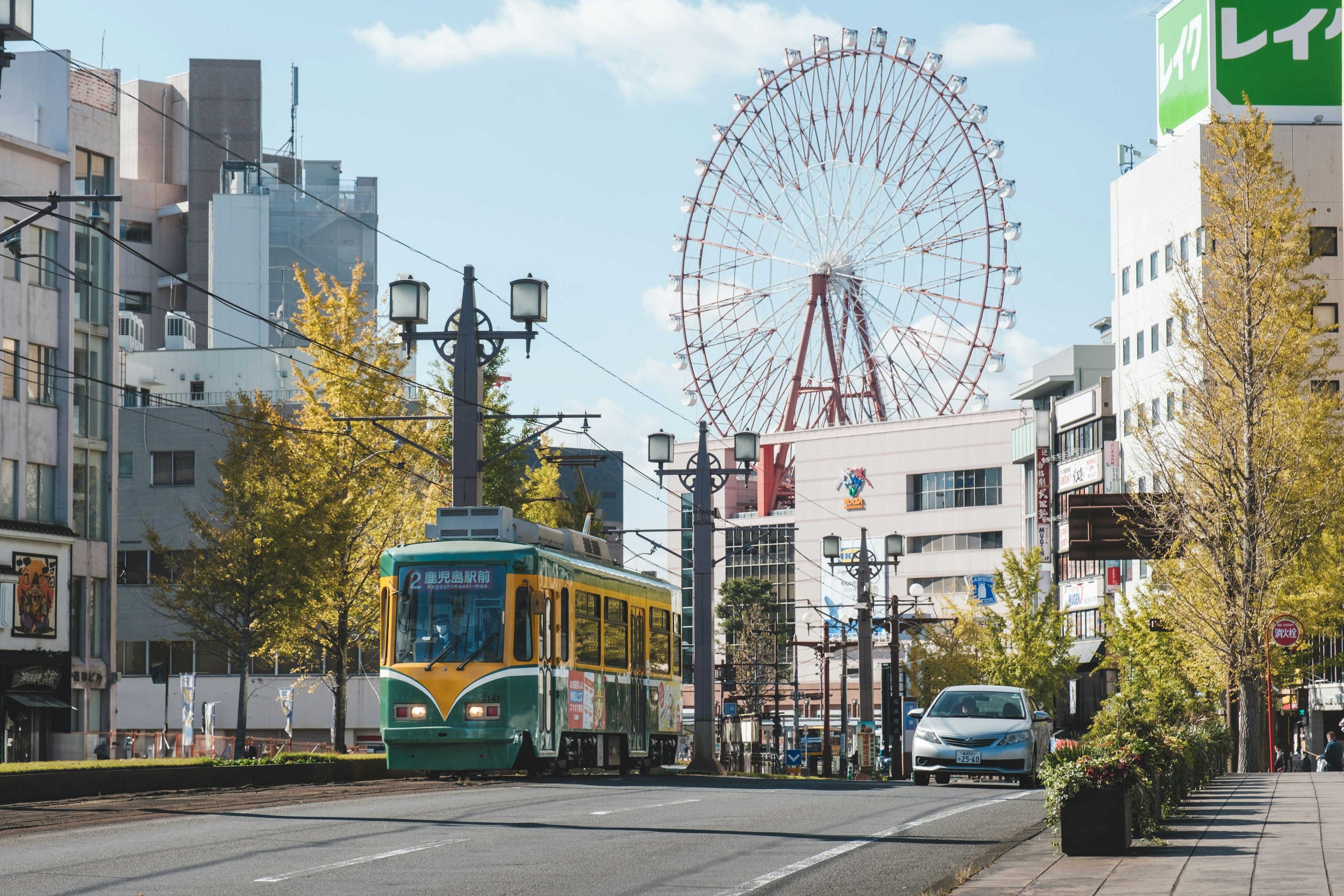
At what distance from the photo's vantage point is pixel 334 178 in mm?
102250

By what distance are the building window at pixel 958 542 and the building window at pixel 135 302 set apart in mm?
52829

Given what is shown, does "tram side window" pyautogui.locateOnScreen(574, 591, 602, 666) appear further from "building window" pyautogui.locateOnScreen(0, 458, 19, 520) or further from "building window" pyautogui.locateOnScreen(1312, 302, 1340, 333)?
"building window" pyautogui.locateOnScreen(1312, 302, 1340, 333)

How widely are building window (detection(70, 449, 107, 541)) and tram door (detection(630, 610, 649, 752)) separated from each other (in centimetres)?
2641

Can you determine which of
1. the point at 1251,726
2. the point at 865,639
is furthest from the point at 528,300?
the point at 865,639

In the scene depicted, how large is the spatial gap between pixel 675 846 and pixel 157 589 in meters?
57.5

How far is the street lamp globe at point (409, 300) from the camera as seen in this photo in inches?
1084

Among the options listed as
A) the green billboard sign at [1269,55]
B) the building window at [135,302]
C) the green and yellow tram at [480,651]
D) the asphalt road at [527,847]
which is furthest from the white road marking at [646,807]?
the building window at [135,302]

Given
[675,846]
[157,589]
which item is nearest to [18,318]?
[157,589]

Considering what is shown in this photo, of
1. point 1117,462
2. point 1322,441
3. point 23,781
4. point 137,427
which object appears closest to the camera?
point 23,781

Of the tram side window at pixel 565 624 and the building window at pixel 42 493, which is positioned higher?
the building window at pixel 42 493

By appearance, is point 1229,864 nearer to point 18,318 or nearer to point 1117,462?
point 18,318

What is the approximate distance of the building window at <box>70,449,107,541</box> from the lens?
51.7 meters

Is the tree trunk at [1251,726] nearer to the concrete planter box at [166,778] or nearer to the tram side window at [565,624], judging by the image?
the tram side window at [565,624]

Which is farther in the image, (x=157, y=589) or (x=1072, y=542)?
(x=157, y=589)
